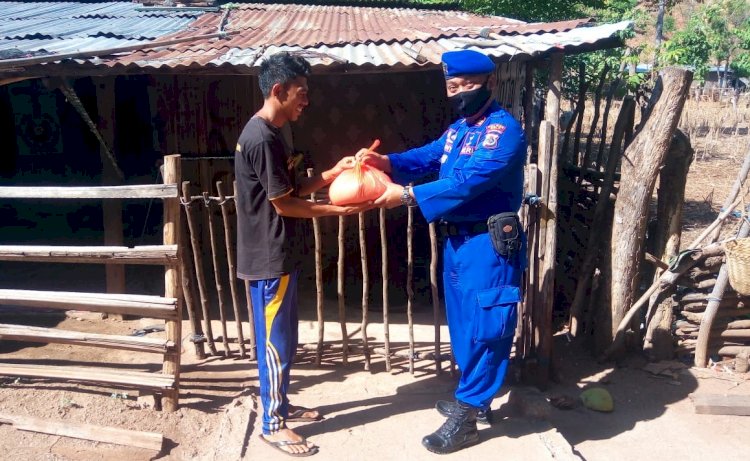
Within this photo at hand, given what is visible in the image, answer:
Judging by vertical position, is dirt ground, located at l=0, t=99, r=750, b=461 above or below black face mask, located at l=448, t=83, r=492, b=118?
below

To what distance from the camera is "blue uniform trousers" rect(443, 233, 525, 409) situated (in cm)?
→ 320

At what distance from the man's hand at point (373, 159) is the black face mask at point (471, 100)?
520 mm

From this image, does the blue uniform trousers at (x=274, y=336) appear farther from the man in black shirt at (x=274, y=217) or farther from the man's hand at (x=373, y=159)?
the man's hand at (x=373, y=159)

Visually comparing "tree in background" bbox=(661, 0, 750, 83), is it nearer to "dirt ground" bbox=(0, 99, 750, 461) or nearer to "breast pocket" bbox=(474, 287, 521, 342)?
"dirt ground" bbox=(0, 99, 750, 461)

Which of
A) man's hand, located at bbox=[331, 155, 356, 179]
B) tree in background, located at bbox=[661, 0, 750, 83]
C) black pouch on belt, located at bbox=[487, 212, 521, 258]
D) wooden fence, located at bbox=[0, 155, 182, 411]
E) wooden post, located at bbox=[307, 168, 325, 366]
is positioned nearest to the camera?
black pouch on belt, located at bbox=[487, 212, 521, 258]

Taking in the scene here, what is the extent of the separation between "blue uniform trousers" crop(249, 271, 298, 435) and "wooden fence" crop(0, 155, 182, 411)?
2.36 feet

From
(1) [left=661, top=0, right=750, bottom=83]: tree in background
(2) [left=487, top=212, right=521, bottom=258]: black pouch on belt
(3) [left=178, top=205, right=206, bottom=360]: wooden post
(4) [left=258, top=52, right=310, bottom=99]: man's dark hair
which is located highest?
(1) [left=661, top=0, right=750, bottom=83]: tree in background

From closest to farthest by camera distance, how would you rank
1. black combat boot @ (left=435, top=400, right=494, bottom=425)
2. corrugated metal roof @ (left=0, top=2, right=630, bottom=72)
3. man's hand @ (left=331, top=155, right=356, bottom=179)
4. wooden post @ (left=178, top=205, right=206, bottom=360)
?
man's hand @ (left=331, top=155, right=356, bottom=179) → black combat boot @ (left=435, top=400, right=494, bottom=425) → wooden post @ (left=178, top=205, right=206, bottom=360) → corrugated metal roof @ (left=0, top=2, right=630, bottom=72)

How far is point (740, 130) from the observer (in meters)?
16.9

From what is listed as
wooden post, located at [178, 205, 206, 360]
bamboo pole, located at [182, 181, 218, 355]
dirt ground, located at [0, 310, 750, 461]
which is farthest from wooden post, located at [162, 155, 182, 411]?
wooden post, located at [178, 205, 206, 360]

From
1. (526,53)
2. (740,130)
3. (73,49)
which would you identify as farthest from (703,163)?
(73,49)

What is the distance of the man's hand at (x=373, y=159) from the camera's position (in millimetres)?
3291

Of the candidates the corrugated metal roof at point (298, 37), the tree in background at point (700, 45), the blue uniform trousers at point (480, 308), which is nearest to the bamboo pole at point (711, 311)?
the corrugated metal roof at point (298, 37)

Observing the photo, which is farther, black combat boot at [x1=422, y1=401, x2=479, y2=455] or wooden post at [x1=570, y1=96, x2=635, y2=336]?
wooden post at [x1=570, y1=96, x2=635, y2=336]
